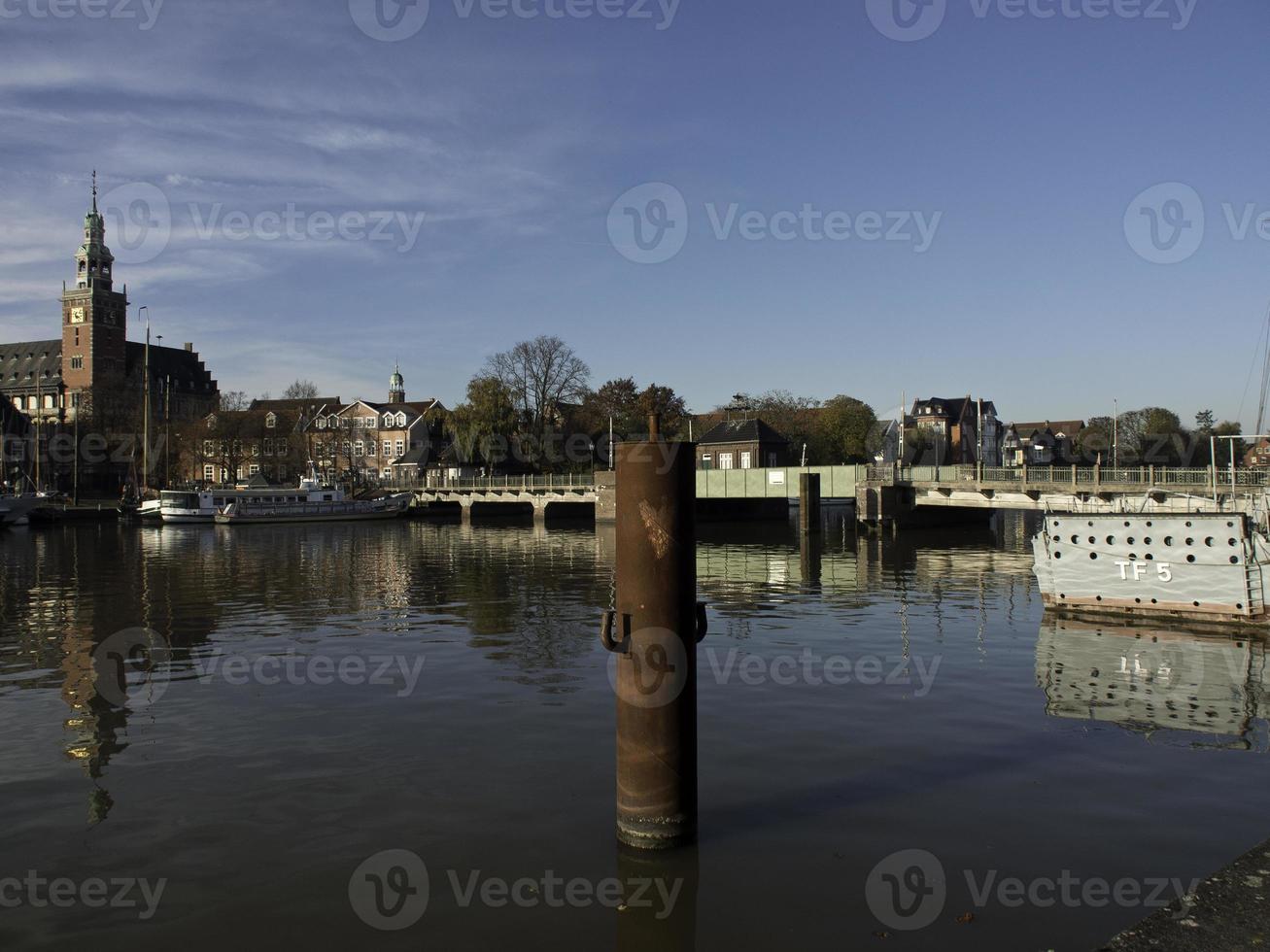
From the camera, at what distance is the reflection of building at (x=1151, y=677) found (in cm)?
1158

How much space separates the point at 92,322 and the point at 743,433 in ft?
320

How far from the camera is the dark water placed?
6.57 metres

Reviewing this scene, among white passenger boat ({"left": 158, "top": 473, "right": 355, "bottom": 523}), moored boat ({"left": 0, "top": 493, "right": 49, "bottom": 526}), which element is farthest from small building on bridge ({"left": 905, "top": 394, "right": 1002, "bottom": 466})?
moored boat ({"left": 0, "top": 493, "right": 49, "bottom": 526})

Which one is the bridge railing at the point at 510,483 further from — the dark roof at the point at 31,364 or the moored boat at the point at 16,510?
the dark roof at the point at 31,364

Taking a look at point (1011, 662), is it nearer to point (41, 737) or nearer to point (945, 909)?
point (945, 909)

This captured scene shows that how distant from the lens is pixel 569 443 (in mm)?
94188

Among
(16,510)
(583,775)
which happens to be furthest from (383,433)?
(583,775)

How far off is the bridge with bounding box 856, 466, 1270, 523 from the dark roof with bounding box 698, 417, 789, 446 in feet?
81.0

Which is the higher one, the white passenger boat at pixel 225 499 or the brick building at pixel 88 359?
the brick building at pixel 88 359

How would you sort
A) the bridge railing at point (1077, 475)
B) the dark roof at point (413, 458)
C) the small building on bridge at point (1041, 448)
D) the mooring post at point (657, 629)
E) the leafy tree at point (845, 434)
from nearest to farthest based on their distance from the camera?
the mooring post at point (657, 629), the bridge railing at point (1077, 475), the leafy tree at point (845, 434), the dark roof at point (413, 458), the small building on bridge at point (1041, 448)

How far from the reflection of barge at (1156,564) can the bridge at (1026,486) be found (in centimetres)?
1477

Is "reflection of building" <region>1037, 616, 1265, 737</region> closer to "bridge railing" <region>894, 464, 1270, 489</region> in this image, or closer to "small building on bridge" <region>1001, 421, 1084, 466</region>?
"bridge railing" <region>894, 464, 1270, 489</region>

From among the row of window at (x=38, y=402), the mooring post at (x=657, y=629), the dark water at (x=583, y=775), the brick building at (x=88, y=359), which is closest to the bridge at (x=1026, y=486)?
the dark water at (x=583, y=775)

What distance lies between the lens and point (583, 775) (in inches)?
369
